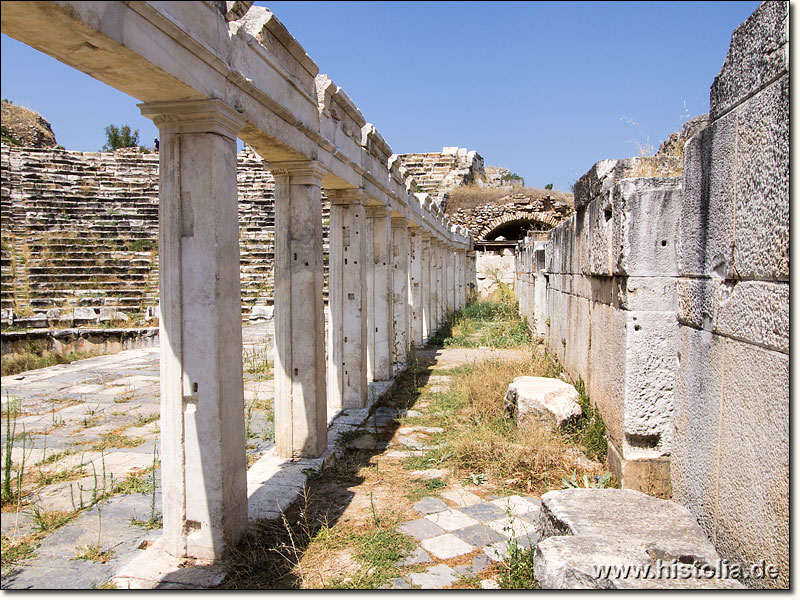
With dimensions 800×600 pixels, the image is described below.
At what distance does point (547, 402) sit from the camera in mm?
5699

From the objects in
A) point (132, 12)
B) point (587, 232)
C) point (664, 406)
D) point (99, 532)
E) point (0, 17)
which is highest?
point (132, 12)

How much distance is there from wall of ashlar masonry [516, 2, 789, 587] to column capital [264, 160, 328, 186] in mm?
2450

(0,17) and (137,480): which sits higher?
(0,17)

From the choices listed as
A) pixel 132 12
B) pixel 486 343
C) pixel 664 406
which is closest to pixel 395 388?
pixel 486 343

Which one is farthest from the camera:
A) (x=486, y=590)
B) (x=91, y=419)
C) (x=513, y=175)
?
(x=513, y=175)

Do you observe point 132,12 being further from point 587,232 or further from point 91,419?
point 91,419

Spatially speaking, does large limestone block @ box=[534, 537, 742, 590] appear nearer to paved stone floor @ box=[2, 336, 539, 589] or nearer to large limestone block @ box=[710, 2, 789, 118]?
paved stone floor @ box=[2, 336, 539, 589]

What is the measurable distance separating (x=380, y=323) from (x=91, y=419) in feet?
13.1

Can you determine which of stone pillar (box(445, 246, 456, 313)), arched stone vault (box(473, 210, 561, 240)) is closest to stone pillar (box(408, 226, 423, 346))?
stone pillar (box(445, 246, 456, 313))

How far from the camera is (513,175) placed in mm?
46094

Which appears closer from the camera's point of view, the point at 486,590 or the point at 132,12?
the point at 132,12

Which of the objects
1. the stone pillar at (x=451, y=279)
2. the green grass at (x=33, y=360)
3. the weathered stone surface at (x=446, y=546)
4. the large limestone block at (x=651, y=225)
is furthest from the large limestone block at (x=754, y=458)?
the stone pillar at (x=451, y=279)
